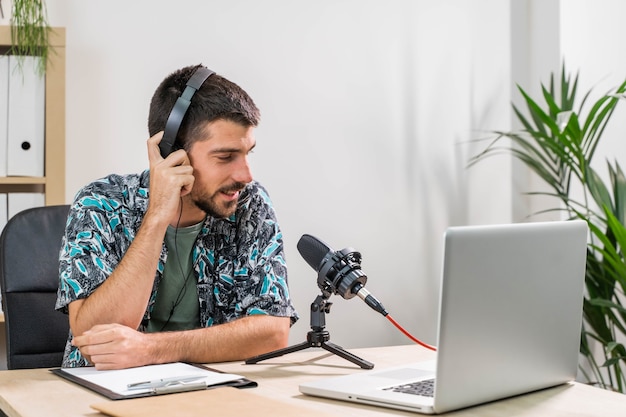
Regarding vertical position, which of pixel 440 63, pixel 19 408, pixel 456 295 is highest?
pixel 440 63

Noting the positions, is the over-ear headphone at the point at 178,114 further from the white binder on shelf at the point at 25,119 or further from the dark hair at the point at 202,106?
the white binder on shelf at the point at 25,119

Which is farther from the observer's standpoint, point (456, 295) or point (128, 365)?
point (128, 365)

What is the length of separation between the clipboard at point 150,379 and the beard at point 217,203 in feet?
1.48

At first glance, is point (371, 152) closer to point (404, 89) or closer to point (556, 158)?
point (404, 89)

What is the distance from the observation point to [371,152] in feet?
10.6

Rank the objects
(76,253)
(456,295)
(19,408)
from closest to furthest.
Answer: (456,295)
(19,408)
(76,253)

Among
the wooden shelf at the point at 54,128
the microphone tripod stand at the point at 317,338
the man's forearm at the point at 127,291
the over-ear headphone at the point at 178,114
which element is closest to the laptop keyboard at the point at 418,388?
the microphone tripod stand at the point at 317,338

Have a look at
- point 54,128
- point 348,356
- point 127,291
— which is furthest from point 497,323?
point 54,128

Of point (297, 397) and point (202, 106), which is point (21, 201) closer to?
point (202, 106)

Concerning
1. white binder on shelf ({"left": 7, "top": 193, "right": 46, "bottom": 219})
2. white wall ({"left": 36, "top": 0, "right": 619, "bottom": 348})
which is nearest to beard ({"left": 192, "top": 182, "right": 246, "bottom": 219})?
white binder on shelf ({"left": 7, "top": 193, "right": 46, "bottom": 219})

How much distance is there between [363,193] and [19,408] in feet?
6.84

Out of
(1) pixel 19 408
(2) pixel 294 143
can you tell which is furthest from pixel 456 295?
(2) pixel 294 143

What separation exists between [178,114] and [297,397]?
0.81 metres

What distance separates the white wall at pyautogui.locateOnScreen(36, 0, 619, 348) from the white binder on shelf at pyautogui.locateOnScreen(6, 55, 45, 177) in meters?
0.25
